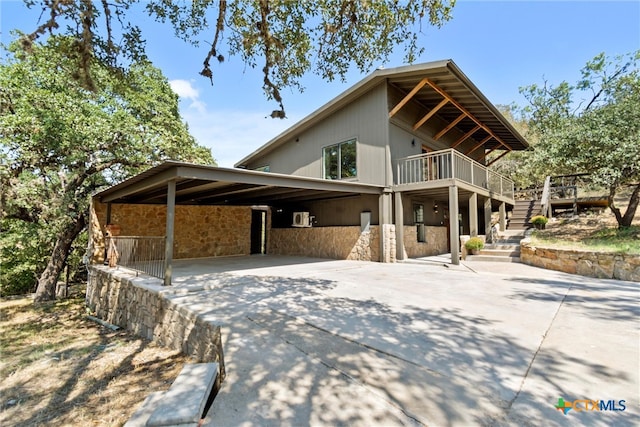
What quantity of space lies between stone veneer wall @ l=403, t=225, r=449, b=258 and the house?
4 cm

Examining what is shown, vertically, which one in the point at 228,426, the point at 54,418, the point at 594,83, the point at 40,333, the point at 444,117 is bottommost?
the point at 40,333

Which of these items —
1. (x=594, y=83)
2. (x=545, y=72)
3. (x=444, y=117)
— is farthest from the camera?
(x=545, y=72)

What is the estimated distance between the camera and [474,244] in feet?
31.6

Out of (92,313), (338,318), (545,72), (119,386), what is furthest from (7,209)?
(545,72)

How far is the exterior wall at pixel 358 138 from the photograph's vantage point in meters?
9.86

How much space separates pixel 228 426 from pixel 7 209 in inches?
467

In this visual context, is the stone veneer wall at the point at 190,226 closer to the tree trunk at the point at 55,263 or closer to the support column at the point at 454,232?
the tree trunk at the point at 55,263

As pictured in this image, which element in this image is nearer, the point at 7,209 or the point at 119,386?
the point at 119,386

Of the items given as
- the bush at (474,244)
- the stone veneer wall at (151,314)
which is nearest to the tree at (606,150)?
the bush at (474,244)

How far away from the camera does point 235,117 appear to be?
1380cm

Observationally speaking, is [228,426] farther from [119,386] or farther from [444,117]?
[444,117]

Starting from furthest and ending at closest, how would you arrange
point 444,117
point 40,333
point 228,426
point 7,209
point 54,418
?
point 444,117 < point 7,209 < point 40,333 < point 54,418 < point 228,426

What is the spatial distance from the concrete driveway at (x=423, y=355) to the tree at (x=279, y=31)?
12.6 feet

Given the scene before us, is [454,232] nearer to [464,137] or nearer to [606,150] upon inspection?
[606,150]
